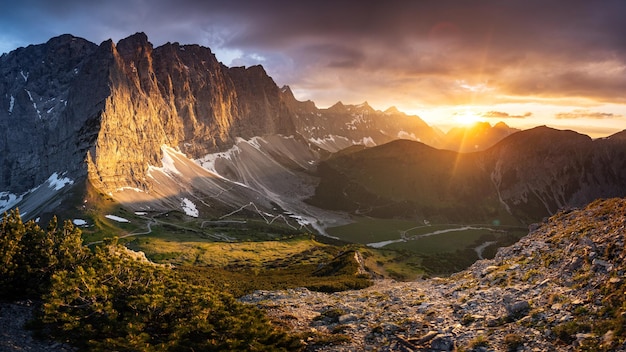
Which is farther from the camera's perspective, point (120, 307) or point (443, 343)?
point (120, 307)

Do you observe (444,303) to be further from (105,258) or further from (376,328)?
(105,258)

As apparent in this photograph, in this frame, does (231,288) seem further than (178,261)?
No

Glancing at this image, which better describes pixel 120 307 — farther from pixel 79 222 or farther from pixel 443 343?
pixel 79 222

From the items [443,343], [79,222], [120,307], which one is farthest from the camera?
[79,222]

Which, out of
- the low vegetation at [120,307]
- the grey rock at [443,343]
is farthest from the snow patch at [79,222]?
the grey rock at [443,343]

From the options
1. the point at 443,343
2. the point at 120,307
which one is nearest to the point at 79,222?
the point at 120,307

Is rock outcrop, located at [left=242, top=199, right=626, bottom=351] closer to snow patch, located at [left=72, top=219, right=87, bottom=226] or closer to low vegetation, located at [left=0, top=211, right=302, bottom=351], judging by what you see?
low vegetation, located at [left=0, top=211, right=302, bottom=351]

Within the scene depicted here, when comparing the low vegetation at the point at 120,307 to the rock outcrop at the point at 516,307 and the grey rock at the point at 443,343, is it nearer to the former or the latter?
the rock outcrop at the point at 516,307

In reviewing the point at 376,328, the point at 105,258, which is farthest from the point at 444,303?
the point at 105,258

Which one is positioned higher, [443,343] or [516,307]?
[516,307]

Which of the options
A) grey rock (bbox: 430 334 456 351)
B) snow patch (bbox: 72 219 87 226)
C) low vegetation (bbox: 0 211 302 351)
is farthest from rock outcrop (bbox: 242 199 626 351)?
snow patch (bbox: 72 219 87 226)

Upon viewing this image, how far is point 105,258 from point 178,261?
10184cm

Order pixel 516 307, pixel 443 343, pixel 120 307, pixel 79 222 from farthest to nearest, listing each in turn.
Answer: pixel 79 222, pixel 120 307, pixel 516 307, pixel 443 343

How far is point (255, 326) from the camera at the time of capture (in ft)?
130
